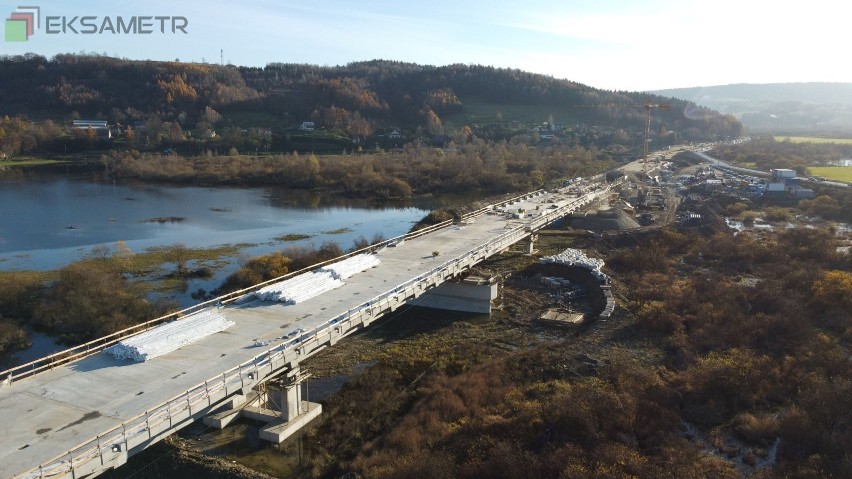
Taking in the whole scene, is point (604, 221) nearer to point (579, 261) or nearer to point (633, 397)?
point (579, 261)

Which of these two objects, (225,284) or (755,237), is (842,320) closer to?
(755,237)

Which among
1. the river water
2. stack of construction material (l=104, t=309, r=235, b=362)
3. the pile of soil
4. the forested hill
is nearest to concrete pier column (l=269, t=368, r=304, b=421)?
stack of construction material (l=104, t=309, r=235, b=362)

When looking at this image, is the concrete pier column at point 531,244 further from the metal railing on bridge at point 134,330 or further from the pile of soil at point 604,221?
the pile of soil at point 604,221

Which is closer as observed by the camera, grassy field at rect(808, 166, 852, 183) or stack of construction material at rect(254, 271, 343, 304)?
stack of construction material at rect(254, 271, 343, 304)

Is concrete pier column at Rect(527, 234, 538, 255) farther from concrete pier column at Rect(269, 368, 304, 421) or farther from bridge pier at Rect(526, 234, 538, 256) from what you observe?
concrete pier column at Rect(269, 368, 304, 421)

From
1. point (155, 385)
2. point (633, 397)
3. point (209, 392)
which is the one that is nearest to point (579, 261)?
point (633, 397)

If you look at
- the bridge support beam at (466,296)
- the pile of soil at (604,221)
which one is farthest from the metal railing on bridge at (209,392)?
the pile of soil at (604,221)
